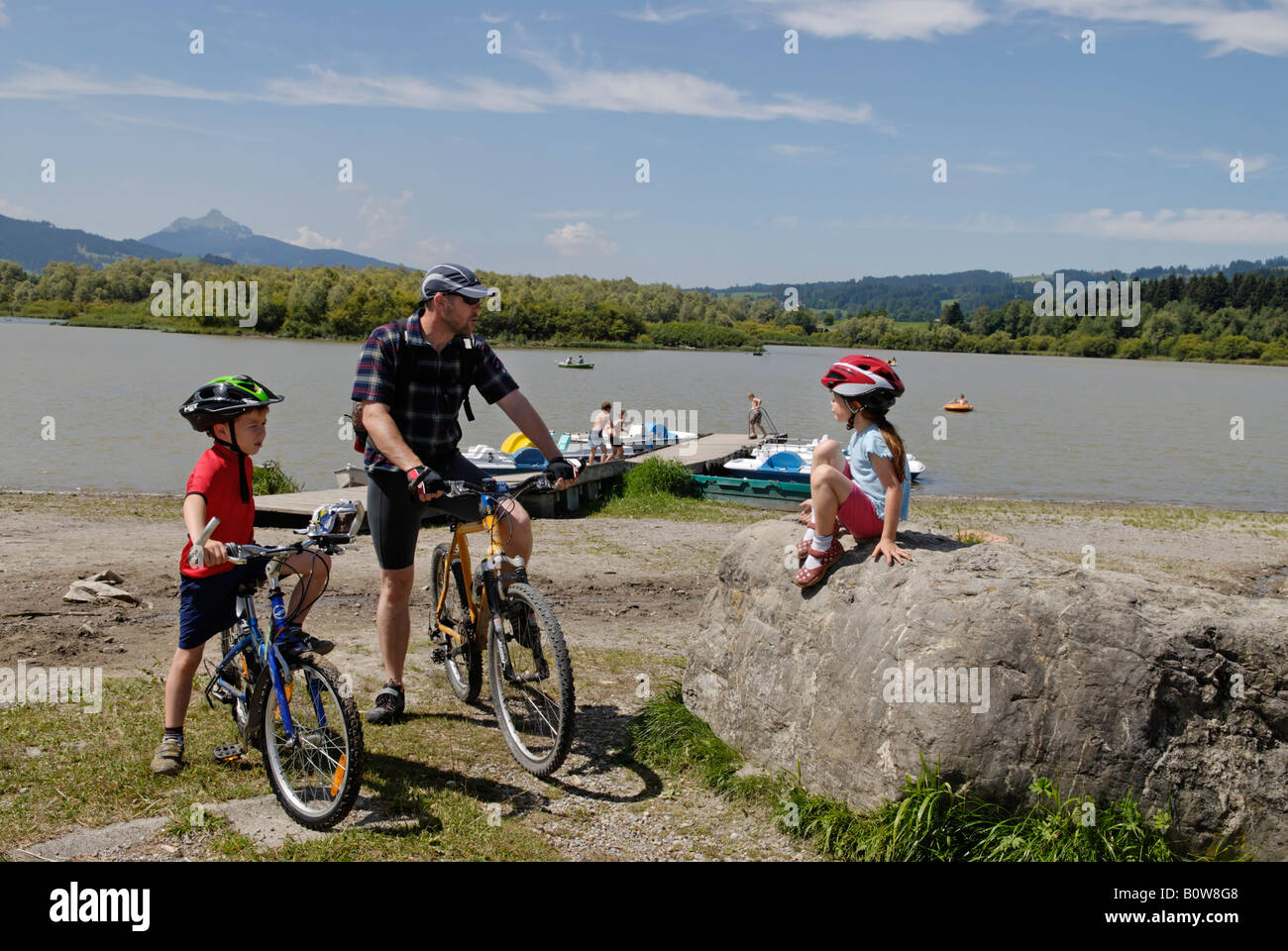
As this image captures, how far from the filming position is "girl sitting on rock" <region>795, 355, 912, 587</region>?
454cm

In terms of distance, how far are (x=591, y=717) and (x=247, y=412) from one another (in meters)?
2.82

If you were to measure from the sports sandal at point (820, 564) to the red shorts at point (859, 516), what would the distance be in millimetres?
114

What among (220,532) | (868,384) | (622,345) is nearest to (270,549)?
(220,532)

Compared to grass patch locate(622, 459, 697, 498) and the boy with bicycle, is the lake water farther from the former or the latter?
the boy with bicycle

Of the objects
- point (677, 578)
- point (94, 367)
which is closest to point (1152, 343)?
point (94, 367)

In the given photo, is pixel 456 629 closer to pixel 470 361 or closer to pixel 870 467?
pixel 470 361

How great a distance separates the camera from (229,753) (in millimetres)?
4754

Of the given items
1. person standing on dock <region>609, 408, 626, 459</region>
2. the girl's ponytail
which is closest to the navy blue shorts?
the girl's ponytail

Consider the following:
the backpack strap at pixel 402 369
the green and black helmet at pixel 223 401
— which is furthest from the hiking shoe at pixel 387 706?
the green and black helmet at pixel 223 401

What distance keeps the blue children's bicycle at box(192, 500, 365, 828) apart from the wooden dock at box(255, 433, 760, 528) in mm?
1175

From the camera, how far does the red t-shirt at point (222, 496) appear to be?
449 centimetres

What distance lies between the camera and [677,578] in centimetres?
1083
